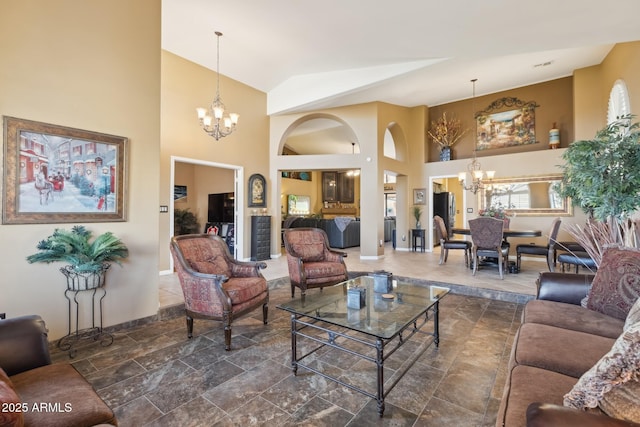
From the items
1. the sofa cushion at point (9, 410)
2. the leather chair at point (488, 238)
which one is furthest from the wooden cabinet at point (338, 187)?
the sofa cushion at point (9, 410)

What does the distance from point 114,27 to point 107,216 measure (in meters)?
1.88

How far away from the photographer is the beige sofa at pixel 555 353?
88cm

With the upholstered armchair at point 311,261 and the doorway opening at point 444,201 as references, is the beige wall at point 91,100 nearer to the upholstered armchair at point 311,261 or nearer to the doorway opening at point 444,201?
the upholstered armchair at point 311,261

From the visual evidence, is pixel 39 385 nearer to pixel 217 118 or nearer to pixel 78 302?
pixel 78 302

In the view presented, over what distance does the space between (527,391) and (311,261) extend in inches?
124

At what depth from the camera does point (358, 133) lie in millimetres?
6707

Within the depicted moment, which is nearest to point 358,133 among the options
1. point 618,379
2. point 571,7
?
point 571,7

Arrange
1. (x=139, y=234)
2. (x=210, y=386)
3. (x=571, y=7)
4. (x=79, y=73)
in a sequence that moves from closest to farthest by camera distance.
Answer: (x=210, y=386)
(x=79, y=73)
(x=571, y=7)
(x=139, y=234)

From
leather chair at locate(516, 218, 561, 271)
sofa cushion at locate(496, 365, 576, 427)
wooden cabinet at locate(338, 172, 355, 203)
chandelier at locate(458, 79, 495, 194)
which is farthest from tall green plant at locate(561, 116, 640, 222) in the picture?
wooden cabinet at locate(338, 172, 355, 203)

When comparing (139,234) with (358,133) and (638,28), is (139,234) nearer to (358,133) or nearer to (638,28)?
(358,133)

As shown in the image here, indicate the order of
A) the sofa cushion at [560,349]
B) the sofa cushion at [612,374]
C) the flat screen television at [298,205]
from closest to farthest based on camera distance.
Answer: the sofa cushion at [612,374] < the sofa cushion at [560,349] < the flat screen television at [298,205]

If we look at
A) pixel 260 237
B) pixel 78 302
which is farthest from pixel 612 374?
pixel 260 237

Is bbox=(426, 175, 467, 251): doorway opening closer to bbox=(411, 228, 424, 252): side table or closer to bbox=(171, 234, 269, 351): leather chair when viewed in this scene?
bbox=(411, 228, 424, 252): side table

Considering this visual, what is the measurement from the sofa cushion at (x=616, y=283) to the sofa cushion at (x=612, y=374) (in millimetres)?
1403
